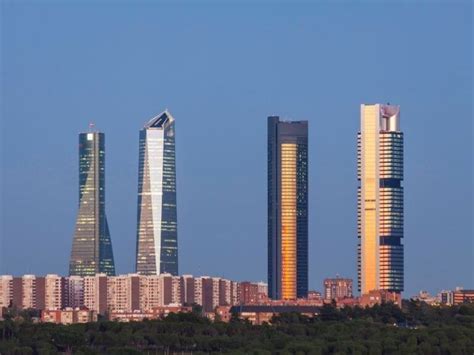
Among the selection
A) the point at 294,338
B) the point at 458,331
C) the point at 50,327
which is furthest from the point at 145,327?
the point at 458,331

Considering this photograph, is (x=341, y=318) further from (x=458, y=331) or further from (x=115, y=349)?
(x=115, y=349)

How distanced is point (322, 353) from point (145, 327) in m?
25.0

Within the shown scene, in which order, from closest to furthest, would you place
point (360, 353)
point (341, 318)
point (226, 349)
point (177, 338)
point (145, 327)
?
point (360, 353) < point (226, 349) < point (177, 338) < point (145, 327) < point (341, 318)

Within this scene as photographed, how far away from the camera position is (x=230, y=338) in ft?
367

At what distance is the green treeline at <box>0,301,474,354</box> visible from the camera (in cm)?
10175

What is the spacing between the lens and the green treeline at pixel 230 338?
102 metres

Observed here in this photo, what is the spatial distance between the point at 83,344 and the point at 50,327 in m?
13.4

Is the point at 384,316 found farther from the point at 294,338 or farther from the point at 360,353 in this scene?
the point at 360,353

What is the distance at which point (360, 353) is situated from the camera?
322 feet

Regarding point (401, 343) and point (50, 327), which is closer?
point (401, 343)

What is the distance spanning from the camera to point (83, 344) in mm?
111625

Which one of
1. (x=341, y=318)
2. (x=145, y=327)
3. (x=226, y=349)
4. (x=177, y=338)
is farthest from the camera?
(x=341, y=318)

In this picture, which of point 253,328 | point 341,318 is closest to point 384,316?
point 341,318

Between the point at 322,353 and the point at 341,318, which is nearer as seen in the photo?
the point at 322,353
